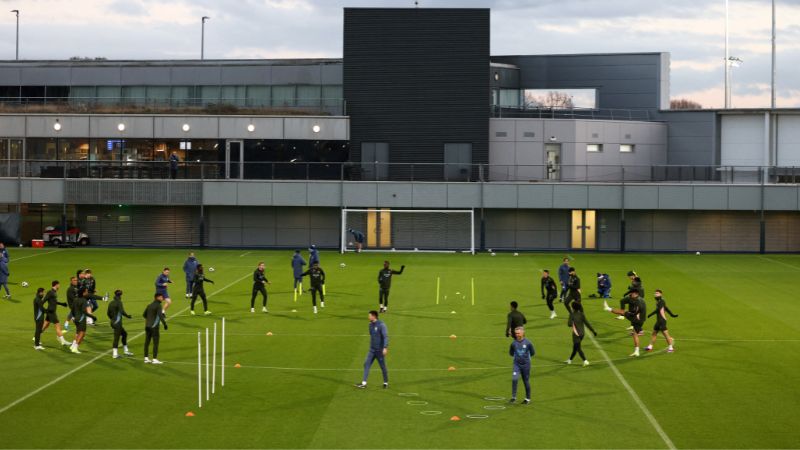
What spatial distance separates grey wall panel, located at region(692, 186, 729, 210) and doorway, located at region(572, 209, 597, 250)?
678 cm

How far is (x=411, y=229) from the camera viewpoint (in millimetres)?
66562

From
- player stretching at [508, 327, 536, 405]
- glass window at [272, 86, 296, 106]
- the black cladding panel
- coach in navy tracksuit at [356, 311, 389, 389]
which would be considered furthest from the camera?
glass window at [272, 86, 296, 106]

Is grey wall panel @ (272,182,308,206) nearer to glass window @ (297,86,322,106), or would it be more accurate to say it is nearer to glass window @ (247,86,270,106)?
glass window @ (297,86,322,106)

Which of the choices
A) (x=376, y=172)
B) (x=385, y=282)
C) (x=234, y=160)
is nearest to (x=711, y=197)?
(x=376, y=172)

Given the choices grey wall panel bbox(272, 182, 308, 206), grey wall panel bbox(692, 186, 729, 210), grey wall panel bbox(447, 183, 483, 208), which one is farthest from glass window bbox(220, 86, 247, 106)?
grey wall panel bbox(692, 186, 729, 210)

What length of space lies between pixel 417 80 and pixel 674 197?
18519mm

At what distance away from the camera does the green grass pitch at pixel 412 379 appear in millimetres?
21406

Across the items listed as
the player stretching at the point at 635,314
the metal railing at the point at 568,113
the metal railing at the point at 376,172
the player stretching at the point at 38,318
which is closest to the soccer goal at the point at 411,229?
the metal railing at the point at 376,172

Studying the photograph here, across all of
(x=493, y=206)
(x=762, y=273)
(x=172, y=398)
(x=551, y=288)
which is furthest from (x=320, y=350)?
(x=493, y=206)

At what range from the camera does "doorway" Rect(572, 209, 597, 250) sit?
6869cm

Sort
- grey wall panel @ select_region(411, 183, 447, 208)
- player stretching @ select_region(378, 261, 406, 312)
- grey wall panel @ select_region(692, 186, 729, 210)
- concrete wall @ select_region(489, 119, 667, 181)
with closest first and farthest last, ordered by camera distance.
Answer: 1. player stretching @ select_region(378, 261, 406, 312)
2. grey wall panel @ select_region(692, 186, 729, 210)
3. grey wall panel @ select_region(411, 183, 447, 208)
4. concrete wall @ select_region(489, 119, 667, 181)

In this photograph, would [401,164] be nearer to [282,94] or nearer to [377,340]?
[282,94]

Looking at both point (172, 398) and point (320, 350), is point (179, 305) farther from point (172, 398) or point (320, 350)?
point (172, 398)

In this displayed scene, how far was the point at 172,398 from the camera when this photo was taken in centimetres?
2441
